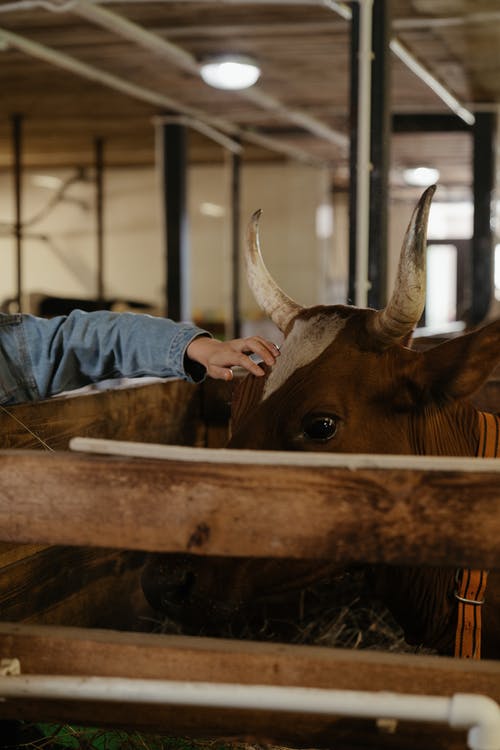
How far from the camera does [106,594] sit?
264 centimetres

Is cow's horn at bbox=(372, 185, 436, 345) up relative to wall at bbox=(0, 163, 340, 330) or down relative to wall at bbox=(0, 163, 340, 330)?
down

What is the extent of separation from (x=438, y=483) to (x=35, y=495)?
0.58 meters

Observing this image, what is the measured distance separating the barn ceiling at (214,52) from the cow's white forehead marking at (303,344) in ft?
7.05

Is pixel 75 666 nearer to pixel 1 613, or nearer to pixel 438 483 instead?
pixel 438 483

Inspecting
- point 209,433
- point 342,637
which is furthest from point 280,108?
point 342,637

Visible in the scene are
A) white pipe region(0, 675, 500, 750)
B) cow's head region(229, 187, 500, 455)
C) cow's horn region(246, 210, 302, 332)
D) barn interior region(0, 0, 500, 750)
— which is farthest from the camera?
barn interior region(0, 0, 500, 750)

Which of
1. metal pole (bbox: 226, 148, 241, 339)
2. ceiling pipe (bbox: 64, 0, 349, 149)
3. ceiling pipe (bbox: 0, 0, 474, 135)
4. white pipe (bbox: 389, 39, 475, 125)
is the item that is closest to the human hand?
ceiling pipe (bbox: 0, 0, 474, 135)

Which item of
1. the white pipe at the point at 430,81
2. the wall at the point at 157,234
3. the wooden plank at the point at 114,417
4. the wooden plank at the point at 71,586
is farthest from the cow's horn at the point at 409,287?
the wall at the point at 157,234

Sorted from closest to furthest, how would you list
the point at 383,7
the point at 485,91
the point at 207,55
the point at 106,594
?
1. the point at 106,594
2. the point at 383,7
3. the point at 207,55
4. the point at 485,91

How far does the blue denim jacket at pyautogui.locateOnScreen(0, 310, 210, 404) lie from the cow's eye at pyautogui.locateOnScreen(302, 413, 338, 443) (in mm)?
313

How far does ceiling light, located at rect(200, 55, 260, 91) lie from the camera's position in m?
5.82

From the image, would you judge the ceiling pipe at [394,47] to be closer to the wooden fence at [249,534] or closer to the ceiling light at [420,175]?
the ceiling light at [420,175]

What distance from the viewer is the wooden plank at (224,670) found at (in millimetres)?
1338

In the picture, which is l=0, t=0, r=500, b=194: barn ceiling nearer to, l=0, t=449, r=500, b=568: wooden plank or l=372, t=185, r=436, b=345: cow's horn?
l=372, t=185, r=436, b=345: cow's horn
